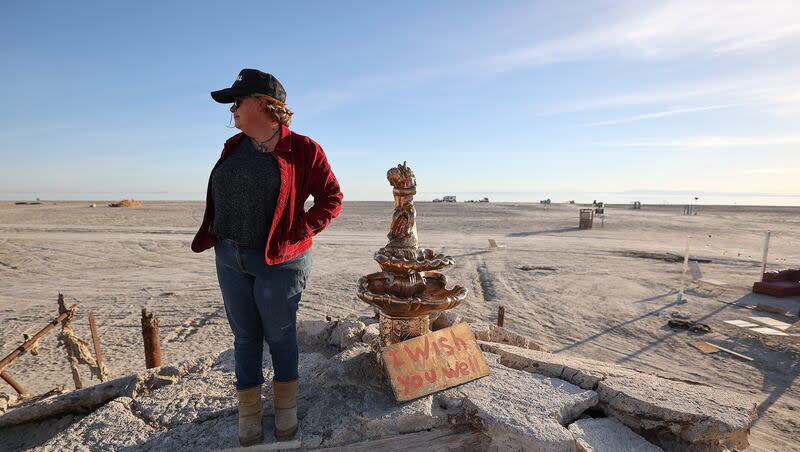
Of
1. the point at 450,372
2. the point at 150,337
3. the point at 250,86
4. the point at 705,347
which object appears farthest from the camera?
the point at 705,347

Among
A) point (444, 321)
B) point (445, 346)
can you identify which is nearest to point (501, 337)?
point (444, 321)

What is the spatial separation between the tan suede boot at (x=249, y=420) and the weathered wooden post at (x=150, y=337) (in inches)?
94.0

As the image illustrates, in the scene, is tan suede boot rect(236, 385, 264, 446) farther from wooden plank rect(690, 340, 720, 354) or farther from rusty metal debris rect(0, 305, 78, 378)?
wooden plank rect(690, 340, 720, 354)

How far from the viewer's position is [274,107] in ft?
7.28

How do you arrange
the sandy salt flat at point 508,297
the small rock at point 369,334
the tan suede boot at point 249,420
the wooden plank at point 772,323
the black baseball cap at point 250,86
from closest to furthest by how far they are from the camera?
the black baseball cap at point 250,86 → the tan suede boot at point 249,420 → the small rock at point 369,334 → the sandy salt flat at point 508,297 → the wooden plank at point 772,323

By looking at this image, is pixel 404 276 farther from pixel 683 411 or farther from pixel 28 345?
pixel 28 345

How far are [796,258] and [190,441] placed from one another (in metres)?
21.0

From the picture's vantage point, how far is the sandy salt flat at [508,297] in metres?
5.86

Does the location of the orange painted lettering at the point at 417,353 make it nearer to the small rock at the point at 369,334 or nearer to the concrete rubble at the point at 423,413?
the concrete rubble at the point at 423,413

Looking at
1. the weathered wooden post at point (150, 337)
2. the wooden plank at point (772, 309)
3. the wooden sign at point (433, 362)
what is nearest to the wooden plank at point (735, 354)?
the wooden plank at point (772, 309)

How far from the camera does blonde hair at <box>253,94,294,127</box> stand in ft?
7.19

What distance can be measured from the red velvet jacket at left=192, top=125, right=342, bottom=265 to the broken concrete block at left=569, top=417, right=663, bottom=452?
203 centimetres

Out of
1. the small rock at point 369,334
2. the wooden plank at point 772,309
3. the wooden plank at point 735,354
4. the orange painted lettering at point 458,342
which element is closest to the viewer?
the orange painted lettering at point 458,342

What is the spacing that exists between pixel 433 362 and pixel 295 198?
4.94ft
